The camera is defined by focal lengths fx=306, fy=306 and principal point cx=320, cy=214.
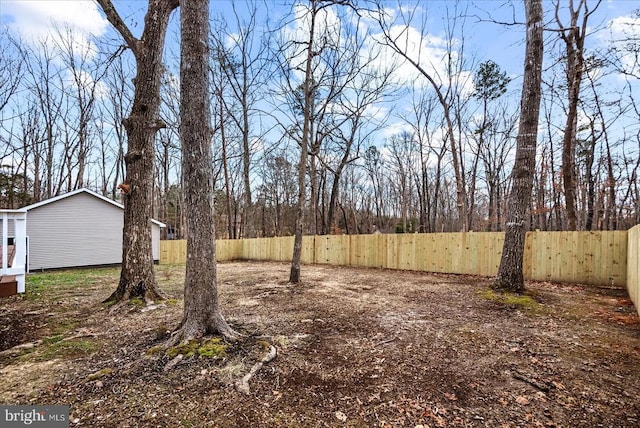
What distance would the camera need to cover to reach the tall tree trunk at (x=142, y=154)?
4.82 m

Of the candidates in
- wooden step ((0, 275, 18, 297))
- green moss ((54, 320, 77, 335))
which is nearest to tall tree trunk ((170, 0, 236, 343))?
green moss ((54, 320, 77, 335))

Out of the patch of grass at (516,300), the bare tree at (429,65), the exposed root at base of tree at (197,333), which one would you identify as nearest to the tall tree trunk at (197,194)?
the exposed root at base of tree at (197,333)

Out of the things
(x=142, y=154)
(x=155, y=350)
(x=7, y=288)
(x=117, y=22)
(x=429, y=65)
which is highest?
(x=429, y=65)

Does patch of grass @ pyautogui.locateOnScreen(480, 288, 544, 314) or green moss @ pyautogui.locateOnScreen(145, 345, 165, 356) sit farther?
patch of grass @ pyautogui.locateOnScreen(480, 288, 544, 314)

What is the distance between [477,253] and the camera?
25.5 feet

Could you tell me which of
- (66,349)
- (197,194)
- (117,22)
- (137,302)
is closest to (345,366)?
(197,194)

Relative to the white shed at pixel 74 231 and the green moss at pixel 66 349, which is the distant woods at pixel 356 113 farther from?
the green moss at pixel 66 349

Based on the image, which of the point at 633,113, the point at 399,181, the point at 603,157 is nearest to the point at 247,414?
the point at 633,113

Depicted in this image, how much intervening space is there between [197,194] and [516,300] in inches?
186

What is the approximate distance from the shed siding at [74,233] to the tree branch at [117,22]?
865 centimetres

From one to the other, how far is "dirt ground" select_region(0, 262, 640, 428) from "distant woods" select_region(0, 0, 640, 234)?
4061mm

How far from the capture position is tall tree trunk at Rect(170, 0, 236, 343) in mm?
2980

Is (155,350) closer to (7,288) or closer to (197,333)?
(197,333)

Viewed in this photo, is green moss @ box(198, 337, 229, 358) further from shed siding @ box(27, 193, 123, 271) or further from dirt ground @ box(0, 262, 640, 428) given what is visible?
shed siding @ box(27, 193, 123, 271)
